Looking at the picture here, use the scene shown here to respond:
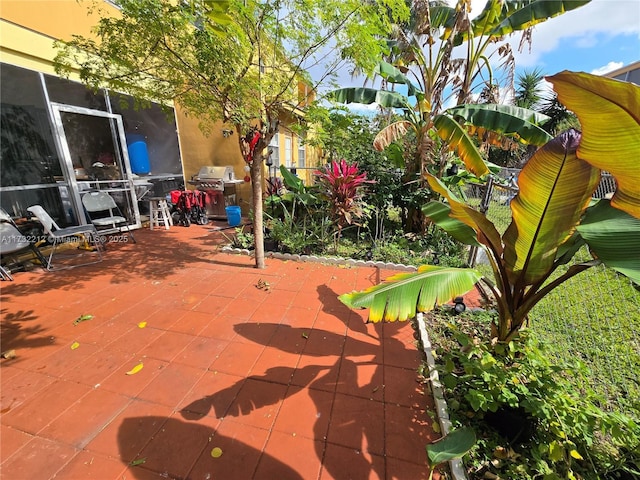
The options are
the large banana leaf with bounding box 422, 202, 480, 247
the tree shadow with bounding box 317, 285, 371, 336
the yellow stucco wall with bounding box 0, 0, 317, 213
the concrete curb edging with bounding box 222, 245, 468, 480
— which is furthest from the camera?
the yellow stucco wall with bounding box 0, 0, 317, 213

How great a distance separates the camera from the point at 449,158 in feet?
19.5

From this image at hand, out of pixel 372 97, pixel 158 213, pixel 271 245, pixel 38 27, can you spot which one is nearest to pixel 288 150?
pixel 158 213

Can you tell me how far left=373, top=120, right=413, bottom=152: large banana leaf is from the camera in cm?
502

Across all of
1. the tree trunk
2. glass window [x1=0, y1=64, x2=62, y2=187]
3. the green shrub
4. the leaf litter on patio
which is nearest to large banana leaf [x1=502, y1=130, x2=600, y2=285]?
the green shrub

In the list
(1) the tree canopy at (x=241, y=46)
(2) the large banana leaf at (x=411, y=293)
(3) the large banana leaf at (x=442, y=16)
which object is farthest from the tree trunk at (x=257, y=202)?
(3) the large banana leaf at (x=442, y=16)

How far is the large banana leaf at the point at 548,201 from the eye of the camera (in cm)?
158

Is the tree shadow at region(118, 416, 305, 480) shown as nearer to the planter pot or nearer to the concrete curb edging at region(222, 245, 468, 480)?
the concrete curb edging at region(222, 245, 468, 480)

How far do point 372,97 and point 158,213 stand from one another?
257 inches

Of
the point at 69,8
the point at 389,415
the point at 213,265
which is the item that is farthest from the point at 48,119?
the point at 389,415

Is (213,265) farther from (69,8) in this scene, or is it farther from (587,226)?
(69,8)

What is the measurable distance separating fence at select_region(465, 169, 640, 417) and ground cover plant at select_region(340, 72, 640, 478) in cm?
61

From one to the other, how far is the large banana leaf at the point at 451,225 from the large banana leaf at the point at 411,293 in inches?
21.2

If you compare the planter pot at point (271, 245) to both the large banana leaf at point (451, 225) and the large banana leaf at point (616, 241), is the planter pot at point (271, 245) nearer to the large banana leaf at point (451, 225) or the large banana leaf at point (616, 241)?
the large banana leaf at point (451, 225)

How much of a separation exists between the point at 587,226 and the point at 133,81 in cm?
563
